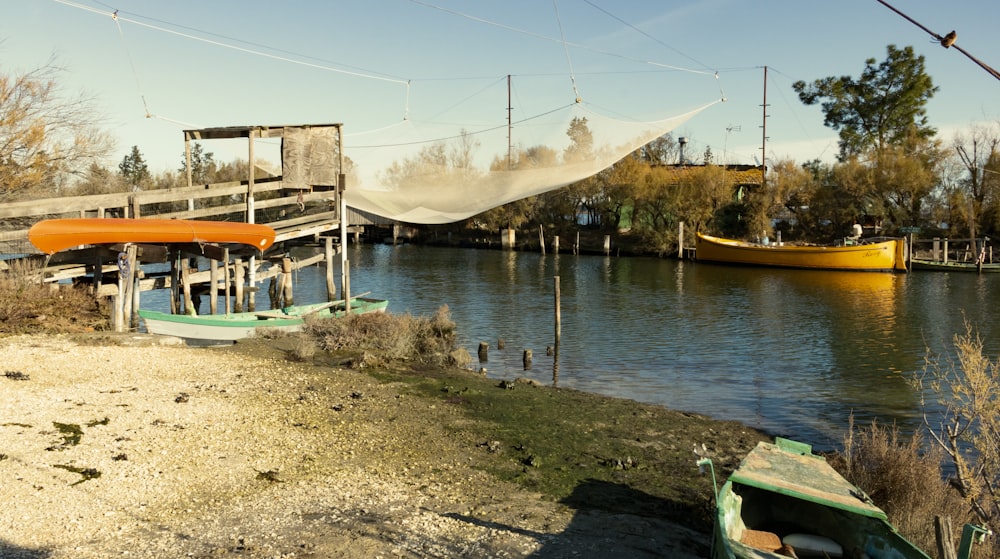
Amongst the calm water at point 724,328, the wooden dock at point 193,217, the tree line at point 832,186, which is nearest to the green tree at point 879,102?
the tree line at point 832,186

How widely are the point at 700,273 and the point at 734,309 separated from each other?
17760mm

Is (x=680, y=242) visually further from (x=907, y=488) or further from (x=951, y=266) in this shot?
(x=907, y=488)

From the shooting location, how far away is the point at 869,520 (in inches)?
271

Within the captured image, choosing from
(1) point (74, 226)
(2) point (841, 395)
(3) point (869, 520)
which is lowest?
(2) point (841, 395)

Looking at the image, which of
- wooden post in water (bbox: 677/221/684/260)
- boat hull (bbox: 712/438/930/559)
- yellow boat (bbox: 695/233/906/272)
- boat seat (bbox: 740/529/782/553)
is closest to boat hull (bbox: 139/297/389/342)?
boat hull (bbox: 712/438/930/559)

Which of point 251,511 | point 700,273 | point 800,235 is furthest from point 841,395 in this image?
point 800,235

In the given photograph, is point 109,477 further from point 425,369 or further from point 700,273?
point 700,273

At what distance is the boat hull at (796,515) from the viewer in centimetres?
659

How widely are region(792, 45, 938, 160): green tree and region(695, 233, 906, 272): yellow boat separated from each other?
1457cm

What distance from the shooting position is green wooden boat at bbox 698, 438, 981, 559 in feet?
21.6

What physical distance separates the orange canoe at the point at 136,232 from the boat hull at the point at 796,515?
1470 centimetres

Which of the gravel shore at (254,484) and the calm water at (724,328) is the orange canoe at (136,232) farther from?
the calm water at (724,328)

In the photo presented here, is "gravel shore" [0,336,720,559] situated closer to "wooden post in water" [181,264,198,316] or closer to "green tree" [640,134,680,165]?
"wooden post in water" [181,264,198,316]

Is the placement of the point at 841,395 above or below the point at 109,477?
below
